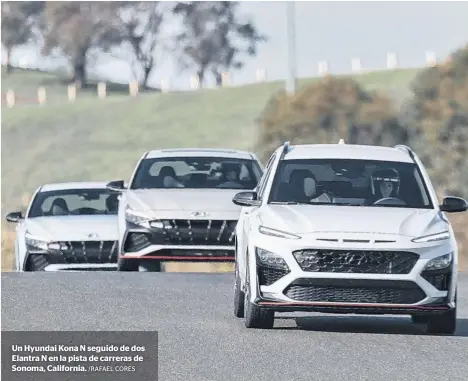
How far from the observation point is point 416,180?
49.9 ft

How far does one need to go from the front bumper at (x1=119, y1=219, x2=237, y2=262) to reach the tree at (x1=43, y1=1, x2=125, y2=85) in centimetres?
8588

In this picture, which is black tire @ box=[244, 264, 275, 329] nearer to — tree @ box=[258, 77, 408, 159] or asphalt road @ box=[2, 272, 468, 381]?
asphalt road @ box=[2, 272, 468, 381]

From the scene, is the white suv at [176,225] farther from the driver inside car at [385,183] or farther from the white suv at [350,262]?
the white suv at [350,262]


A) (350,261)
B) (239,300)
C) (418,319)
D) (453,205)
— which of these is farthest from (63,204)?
(350,261)

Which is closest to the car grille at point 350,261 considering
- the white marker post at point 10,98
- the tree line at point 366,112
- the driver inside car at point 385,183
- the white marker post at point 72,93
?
the driver inside car at point 385,183

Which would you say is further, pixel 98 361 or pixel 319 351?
pixel 319 351

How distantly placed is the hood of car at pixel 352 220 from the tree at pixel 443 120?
34868mm

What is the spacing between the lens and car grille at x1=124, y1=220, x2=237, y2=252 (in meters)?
21.5

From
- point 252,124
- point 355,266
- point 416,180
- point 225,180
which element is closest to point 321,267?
point 355,266

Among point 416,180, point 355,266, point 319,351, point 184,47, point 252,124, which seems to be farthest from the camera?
point 184,47

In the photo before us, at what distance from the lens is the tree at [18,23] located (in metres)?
115

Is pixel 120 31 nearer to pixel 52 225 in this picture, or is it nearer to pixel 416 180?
pixel 52 225

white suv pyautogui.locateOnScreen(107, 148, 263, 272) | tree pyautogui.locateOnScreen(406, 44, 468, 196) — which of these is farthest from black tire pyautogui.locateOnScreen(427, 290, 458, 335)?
tree pyautogui.locateOnScreen(406, 44, 468, 196)

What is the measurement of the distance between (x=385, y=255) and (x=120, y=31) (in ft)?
312
